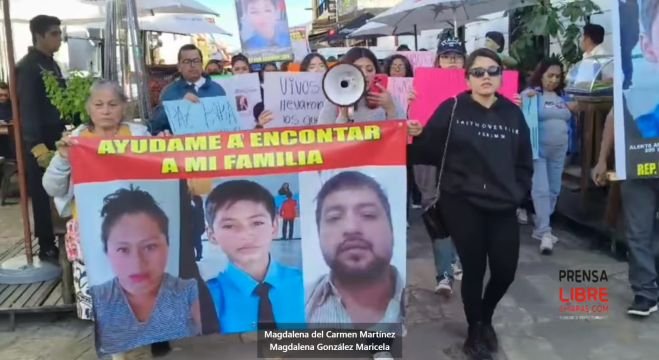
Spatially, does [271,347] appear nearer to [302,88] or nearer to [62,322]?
[62,322]

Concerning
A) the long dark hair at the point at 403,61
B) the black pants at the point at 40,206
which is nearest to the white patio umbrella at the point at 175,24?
the long dark hair at the point at 403,61

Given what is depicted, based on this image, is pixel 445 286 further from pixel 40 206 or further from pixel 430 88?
pixel 40 206

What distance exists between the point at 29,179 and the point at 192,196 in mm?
2687

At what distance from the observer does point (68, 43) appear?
1466cm

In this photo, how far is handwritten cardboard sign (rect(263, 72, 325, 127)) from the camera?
594 centimetres

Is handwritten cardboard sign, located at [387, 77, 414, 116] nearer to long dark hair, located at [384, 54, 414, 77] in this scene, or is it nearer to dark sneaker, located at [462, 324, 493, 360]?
long dark hair, located at [384, 54, 414, 77]

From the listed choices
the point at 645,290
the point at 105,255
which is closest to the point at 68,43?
the point at 105,255

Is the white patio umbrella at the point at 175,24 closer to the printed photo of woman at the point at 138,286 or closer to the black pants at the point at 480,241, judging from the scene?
the printed photo of woman at the point at 138,286

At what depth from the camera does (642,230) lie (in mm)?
4914

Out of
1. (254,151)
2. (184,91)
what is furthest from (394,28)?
(254,151)

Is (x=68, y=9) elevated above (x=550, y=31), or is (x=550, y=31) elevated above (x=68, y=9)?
(x=68, y=9)

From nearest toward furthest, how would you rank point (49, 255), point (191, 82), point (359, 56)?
point (359, 56) < point (49, 255) < point (191, 82)

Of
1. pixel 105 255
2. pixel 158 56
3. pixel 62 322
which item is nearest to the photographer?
pixel 105 255

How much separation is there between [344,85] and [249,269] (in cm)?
123
